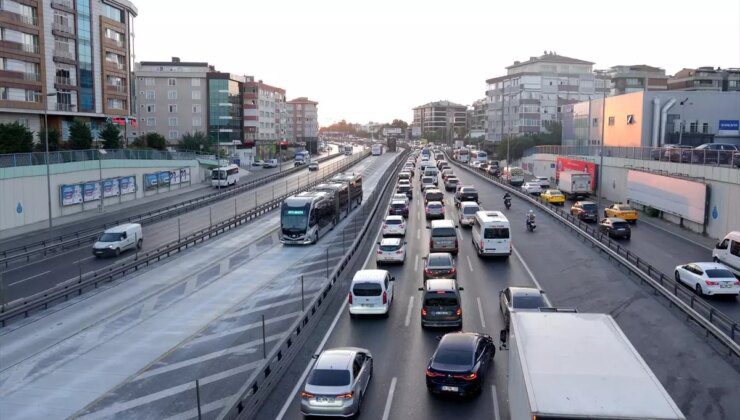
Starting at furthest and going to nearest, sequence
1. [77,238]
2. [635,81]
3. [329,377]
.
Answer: [635,81], [77,238], [329,377]

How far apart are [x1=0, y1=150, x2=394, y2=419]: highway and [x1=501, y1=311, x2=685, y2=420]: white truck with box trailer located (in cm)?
821

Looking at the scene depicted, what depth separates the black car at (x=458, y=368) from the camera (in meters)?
15.9

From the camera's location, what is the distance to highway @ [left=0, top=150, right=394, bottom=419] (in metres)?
17.2

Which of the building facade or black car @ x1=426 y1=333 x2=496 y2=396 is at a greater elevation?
the building facade

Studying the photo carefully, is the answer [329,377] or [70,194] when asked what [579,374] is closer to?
[329,377]

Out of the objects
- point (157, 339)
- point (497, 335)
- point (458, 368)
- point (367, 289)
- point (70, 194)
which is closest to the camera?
point (458, 368)

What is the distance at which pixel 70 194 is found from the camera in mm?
53531

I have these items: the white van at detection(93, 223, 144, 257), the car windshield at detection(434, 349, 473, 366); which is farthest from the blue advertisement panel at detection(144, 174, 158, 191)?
the car windshield at detection(434, 349, 473, 366)

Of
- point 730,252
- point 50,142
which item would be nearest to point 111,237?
point 50,142

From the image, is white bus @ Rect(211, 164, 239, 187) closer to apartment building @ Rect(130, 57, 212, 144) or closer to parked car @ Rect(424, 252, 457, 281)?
apartment building @ Rect(130, 57, 212, 144)

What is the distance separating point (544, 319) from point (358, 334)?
9703 millimetres

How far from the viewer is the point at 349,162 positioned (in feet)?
354

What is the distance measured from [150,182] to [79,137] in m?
8.37

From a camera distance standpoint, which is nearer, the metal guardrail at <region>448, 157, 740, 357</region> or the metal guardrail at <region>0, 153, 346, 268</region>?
the metal guardrail at <region>448, 157, 740, 357</region>
